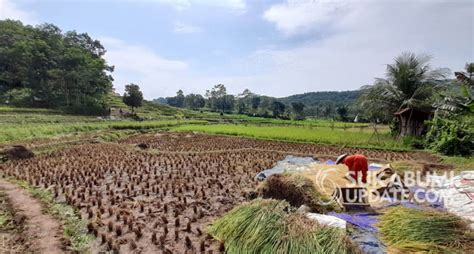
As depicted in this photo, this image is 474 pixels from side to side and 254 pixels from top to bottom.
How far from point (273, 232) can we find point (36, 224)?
13.6 ft

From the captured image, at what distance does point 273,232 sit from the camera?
4164mm

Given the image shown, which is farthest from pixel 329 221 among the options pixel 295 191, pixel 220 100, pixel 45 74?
pixel 220 100

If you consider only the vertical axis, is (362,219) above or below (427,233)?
below

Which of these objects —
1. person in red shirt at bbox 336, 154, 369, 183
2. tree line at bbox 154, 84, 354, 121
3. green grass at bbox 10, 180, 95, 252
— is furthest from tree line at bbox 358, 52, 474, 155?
tree line at bbox 154, 84, 354, 121

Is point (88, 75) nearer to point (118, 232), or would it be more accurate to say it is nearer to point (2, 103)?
point (2, 103)

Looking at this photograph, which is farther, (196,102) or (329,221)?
(196,102)

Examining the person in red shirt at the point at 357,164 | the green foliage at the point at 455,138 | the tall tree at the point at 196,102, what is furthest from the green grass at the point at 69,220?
the tall tree at the point at 196,102

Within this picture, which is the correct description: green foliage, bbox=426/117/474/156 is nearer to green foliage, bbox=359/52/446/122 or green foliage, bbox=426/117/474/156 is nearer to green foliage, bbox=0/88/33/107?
green foliage, bbox=359/52/446/122

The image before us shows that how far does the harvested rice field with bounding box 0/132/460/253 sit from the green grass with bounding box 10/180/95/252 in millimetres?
79

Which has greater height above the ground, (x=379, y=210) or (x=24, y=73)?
(x=24, y=73)

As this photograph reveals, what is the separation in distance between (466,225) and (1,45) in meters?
54.0

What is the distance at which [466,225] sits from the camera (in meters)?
4.25

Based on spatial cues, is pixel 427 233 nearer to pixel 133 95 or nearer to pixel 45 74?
pixel 133 95

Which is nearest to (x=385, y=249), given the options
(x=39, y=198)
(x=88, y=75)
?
(x=39, y=198)
